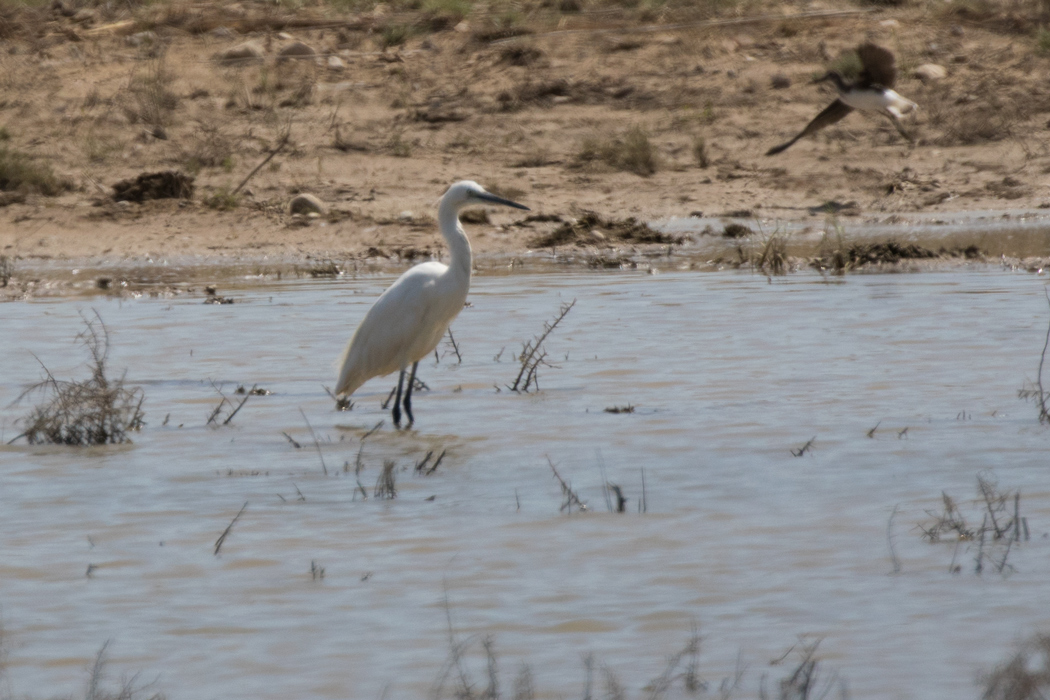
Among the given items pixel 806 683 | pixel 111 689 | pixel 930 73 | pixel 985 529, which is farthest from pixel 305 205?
pixel 806 683

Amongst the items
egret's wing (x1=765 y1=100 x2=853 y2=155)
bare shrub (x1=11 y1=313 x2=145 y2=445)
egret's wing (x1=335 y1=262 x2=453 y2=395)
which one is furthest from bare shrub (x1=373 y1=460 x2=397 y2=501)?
egret's wing (x1=765 y1=100 x2=853 y2=155)

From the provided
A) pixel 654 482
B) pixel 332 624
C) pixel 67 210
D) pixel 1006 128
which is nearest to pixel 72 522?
pixel 332 624

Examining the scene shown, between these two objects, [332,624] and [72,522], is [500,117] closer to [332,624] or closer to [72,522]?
[72,522]

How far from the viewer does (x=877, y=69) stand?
14.0 metres

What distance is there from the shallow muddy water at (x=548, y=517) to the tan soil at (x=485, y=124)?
456 cm

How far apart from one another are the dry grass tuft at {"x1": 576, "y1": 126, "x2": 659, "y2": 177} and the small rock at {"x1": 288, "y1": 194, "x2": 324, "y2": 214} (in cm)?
274

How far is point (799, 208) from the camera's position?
13414mm

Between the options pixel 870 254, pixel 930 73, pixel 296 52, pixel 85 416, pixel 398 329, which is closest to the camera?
pixel 85 416

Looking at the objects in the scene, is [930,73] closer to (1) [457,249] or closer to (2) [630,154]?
(2) [630,154]

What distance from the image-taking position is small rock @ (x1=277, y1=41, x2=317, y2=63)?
54.1ft

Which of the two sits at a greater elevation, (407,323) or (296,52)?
(296,52)

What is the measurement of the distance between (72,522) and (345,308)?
17.1 feet

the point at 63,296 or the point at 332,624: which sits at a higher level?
the point at 332,624

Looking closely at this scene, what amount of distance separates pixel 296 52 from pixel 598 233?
5.54 meters
